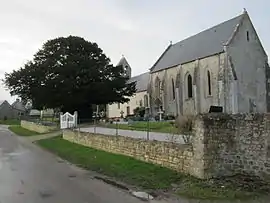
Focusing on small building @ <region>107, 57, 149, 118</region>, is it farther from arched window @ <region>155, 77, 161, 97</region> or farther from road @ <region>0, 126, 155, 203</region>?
road @ <region>0, 126, 155, 203</region>

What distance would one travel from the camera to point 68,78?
176 feet

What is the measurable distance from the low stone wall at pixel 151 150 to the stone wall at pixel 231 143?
2.85 ft

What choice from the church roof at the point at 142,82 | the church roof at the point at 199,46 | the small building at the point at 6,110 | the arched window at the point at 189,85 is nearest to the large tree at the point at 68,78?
the arched window at the point at 189,85

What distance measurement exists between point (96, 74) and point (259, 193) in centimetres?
4497

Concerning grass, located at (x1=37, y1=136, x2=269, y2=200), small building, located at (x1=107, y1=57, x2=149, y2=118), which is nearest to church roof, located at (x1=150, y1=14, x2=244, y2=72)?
small building, located at (x1=107, y1=57, x2=149, y2=118)

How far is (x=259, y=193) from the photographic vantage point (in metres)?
11.2

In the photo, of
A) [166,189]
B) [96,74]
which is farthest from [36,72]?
[166,189]

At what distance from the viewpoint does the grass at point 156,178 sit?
446 inches

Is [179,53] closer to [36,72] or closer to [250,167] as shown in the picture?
[36,72]

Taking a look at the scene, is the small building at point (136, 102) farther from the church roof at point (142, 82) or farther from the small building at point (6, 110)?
the small building at point (6, 110)

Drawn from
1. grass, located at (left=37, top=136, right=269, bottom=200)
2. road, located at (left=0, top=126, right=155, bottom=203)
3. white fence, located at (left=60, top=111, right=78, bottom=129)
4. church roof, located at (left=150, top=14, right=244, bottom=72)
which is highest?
church roof, located at (left=150, top=14, right=244, bottom=72)

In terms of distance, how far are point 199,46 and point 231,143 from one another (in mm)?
50879

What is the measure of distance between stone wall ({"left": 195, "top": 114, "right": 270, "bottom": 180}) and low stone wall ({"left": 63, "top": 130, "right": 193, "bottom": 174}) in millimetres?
870

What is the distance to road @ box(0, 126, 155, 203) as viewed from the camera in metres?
11.1
